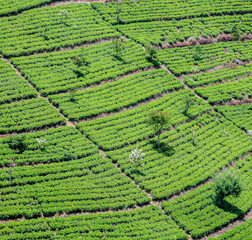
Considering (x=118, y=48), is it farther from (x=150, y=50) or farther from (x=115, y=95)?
(x=115, y=95)

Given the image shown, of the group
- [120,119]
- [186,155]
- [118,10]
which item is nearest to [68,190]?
[120,119]

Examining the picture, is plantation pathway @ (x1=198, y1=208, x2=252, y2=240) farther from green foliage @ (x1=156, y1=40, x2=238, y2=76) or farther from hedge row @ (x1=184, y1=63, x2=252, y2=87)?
green foliage @ (x1=156, y1=40, x2=238, y2=76)

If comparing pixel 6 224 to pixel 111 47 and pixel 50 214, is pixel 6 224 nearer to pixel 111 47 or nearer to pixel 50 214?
pixel 50 214

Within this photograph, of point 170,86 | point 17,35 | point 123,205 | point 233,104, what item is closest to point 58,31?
point 17,35

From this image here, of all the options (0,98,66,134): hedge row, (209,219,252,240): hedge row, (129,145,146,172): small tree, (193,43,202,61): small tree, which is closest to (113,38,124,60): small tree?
(193,43,202,61): small tree

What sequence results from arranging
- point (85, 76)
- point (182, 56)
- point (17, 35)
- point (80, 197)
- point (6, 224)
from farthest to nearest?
point (182, 56) < point (17, 35) < point (85, 76) < point (80, 197) < point (6, 224)

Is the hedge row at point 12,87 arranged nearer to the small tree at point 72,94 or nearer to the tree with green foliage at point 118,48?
the small tree at point 72,94

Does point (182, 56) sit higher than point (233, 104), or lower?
higher
